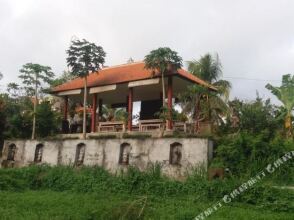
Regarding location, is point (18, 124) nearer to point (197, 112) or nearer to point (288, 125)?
point (197, 112)

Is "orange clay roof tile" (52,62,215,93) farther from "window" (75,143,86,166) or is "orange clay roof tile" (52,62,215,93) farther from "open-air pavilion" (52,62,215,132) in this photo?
"window" (75,143,86,166)

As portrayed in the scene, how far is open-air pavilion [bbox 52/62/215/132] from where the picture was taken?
63.5 ft

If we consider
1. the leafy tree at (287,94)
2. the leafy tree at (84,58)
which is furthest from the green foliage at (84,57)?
the leafy tree at (287,94)

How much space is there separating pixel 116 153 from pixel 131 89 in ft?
11.6

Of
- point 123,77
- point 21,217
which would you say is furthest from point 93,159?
point 21,217

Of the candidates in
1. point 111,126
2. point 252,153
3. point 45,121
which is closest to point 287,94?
point 252,153

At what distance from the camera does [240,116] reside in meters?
18.7

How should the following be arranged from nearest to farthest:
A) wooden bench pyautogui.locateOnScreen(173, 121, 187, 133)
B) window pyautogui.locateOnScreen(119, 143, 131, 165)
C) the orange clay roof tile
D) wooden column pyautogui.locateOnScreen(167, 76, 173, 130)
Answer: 1. window pyautogui.locateOnScreen(119, 143, 131, 165)
2. wooden column pyautogui.locateOnScreen(167, 76, 173, 130)
3. wooden bench pyautogui.locateOnScreen(173, 121, 187, 133)
4. the orange clay roof tile

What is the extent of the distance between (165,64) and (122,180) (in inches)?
205

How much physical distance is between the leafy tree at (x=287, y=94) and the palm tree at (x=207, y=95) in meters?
2.56

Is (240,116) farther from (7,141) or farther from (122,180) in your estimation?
(7,141)

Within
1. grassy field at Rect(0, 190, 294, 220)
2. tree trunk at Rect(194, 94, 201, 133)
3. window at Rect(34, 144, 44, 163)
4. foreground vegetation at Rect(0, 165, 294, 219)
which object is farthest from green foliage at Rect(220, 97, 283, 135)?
window at Rect(34, 144, 44, 163)

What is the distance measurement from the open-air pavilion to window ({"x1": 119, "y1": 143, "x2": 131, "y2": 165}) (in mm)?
1555

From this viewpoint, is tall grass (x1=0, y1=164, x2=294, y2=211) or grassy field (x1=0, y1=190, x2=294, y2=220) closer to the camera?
grassy field (x1=0, y1=190, x2=294, y2=220)
